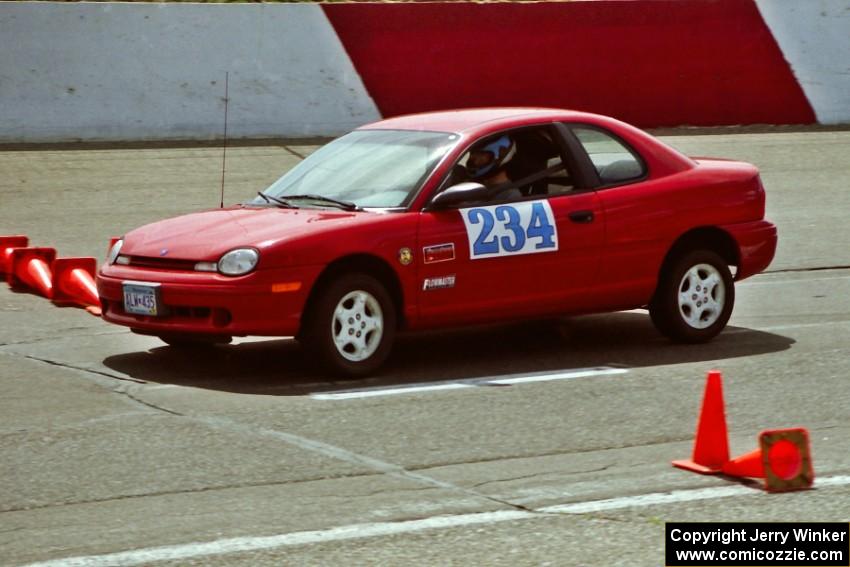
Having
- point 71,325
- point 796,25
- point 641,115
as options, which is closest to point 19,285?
point 71,325

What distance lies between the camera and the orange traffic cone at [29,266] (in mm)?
11836

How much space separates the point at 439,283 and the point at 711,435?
104 inches

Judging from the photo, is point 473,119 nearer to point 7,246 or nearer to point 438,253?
A: point 438,253

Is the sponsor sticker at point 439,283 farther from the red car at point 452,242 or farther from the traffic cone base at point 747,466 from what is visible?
the traffic cone base at point 747,466

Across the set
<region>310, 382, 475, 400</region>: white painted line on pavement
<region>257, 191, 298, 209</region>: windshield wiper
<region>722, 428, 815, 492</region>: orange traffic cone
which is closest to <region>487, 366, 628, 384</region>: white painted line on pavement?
<region>310, 382, 475, 400</region>: white painted line on pavement

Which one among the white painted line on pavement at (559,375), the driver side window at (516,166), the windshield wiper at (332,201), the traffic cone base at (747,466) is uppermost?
the driver side window at (516,166)

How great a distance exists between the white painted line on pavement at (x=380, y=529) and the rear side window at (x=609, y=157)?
3527 mm

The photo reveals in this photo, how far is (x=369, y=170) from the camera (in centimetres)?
→ 956

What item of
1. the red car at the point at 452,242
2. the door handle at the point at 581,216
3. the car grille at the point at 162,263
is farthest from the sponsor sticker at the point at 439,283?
the car grille at the point at 162,263

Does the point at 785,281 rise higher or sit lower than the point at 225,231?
lower

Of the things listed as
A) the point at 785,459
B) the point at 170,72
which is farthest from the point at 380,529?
the point at 170,72

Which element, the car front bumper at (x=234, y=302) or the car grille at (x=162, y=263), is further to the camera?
the car grille at (x=162, y=263)

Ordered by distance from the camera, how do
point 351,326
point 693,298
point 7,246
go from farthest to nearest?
point 7,246 < point 693,298 < point 351,326

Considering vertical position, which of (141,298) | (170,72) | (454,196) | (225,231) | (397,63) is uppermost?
(397,63)
